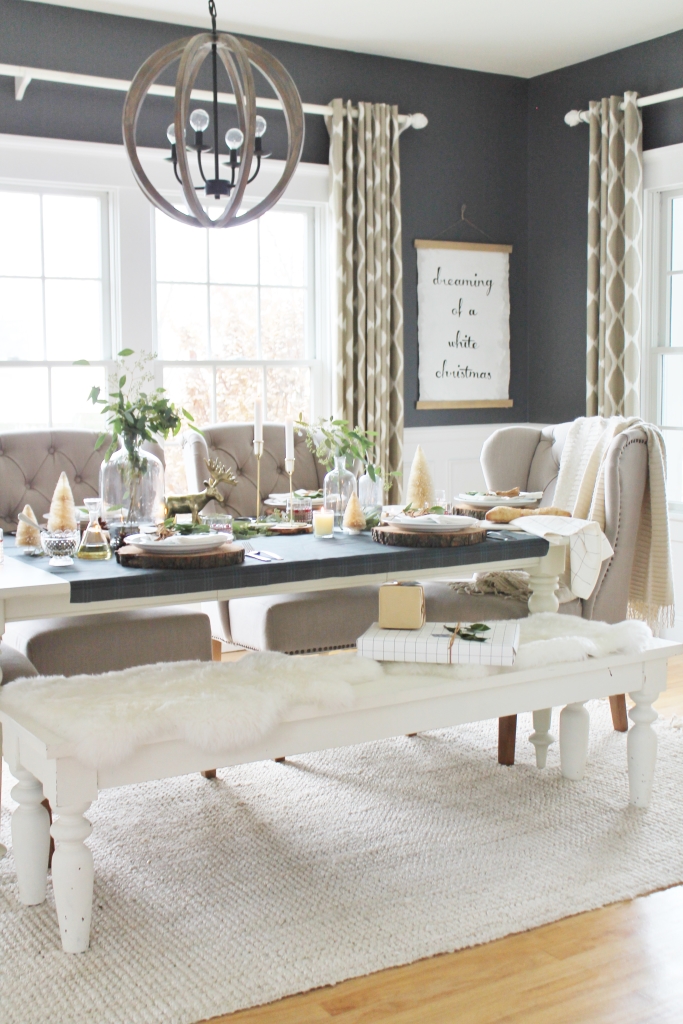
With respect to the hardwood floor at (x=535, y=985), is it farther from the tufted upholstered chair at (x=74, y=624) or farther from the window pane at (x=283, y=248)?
the window pane at (x=283, y=248)

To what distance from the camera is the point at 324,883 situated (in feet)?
7.57

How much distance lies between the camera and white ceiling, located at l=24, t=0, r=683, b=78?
13.8 ft

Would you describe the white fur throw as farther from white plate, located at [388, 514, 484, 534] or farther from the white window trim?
the white window trim

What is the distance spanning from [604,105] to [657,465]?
2109 mm

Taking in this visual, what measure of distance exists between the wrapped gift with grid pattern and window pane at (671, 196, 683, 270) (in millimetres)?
2879

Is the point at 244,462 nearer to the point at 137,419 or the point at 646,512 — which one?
the point at 137,419

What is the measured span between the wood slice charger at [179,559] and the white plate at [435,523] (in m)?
0.47

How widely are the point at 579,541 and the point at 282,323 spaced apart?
7.54 feet

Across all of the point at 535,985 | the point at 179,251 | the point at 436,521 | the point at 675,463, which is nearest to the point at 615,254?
the point at 675,463

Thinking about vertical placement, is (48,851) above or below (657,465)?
below

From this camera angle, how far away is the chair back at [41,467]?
10.6 ft

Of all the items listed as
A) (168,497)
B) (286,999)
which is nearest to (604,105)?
(168,497)

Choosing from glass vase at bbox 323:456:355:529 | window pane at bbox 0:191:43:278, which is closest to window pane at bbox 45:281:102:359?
window pane at bbox 0:191:43:278

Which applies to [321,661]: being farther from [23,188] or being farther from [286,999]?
[23,188]
